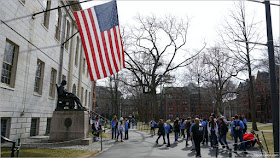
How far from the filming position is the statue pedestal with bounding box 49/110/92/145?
11.9 meters

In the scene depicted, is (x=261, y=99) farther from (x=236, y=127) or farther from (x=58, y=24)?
(x=58, y=24)

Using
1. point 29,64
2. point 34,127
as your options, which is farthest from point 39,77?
point 34,127

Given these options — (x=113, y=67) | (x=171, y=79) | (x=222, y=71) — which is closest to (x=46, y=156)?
(x=113, y=67)

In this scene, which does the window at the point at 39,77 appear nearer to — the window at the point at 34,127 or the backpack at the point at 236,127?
the window at the point at 34,127

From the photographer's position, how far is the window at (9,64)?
10.9 metres

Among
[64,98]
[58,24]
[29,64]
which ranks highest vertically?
[58,24]

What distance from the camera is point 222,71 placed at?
108 ft

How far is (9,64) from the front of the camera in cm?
1121

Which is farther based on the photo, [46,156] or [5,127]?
[5,127]

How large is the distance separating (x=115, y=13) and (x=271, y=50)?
26.6 ft

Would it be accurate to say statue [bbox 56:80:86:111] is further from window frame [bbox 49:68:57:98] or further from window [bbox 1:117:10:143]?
window frame [bbox 49:68:57:98]

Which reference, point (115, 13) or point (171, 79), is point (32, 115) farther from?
point (171, 79)

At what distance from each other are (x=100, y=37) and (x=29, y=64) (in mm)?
5317

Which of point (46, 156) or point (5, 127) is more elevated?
point (5, 127)
